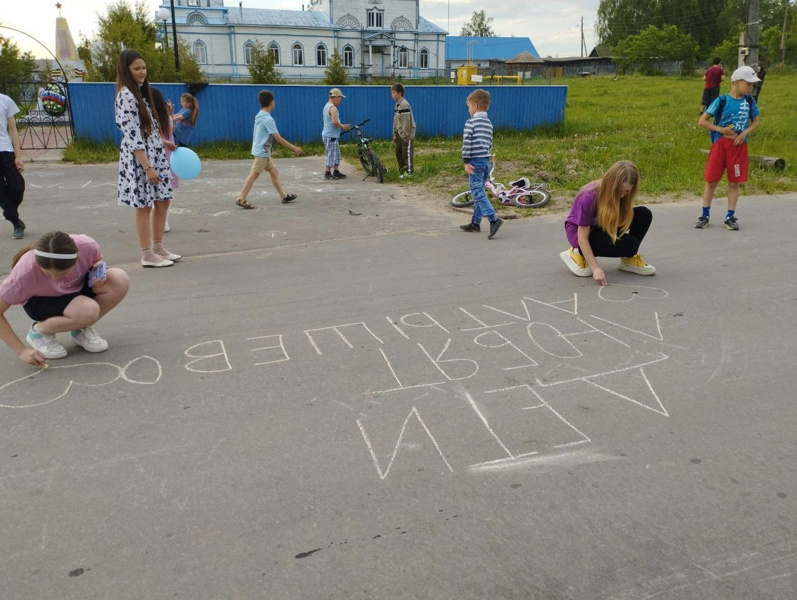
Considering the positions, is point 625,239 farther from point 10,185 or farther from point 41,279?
point 10,185

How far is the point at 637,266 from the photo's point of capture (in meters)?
5.68

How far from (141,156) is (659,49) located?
60.8m

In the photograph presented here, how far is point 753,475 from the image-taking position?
2.79m

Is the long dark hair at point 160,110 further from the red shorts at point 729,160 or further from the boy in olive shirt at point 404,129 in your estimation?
the red shorts at point 729,160

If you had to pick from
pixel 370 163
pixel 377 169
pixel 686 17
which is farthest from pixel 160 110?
pixel 686 17

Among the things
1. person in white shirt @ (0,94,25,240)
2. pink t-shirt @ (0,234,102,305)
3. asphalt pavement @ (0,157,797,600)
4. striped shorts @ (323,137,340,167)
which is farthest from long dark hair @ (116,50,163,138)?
striped shorts @ (323,137,340,167)

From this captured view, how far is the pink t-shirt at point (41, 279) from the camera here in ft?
12.0

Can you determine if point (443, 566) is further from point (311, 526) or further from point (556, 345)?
point (556, 345)

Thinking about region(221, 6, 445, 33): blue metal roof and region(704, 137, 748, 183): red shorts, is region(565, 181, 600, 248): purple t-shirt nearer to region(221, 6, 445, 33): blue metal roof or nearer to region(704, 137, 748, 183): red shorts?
region(704, 137, 748, 183): red shorts

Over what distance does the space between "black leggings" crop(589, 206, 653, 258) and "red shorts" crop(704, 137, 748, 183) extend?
2335 mm

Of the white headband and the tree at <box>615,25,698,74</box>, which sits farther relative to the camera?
the tree at <box>615,25,698,74</box>

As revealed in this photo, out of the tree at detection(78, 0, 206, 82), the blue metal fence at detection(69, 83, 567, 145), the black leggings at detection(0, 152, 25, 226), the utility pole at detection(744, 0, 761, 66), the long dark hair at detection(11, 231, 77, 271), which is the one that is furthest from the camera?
the tree at detection(78, 0, 206, 82)

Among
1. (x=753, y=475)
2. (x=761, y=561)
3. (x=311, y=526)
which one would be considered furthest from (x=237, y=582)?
(x=753, y=475)

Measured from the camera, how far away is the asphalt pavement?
2283mm
